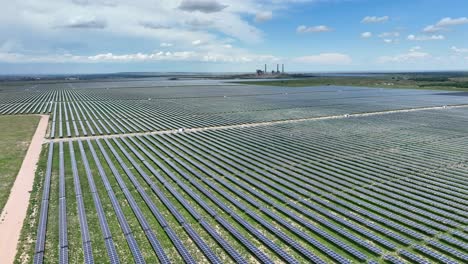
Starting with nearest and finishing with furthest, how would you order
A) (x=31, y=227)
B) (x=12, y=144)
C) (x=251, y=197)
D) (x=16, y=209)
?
(x=31, y=227), (x=16, y=209), (x=251, y=197), (x=12, y=144)

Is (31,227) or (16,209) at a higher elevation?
(16,209)

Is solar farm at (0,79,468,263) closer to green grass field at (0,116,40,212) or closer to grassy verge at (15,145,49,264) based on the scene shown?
grassy verge at (15,145,49,264)

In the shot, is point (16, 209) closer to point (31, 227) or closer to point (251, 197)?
point (31, 227)

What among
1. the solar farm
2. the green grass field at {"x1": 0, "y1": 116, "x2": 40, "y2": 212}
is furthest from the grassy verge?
the green grass field at {"x1": 0, "y1": 116, "x2": 40, "y2": 212}

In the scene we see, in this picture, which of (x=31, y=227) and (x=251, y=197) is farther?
(x=251, y=197)

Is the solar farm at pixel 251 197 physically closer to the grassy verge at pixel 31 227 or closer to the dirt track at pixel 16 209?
the grassy verge at pixel 31 227

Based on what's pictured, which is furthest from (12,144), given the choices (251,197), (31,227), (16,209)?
(251,197)

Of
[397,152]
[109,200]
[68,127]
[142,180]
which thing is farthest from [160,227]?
[68,127]
